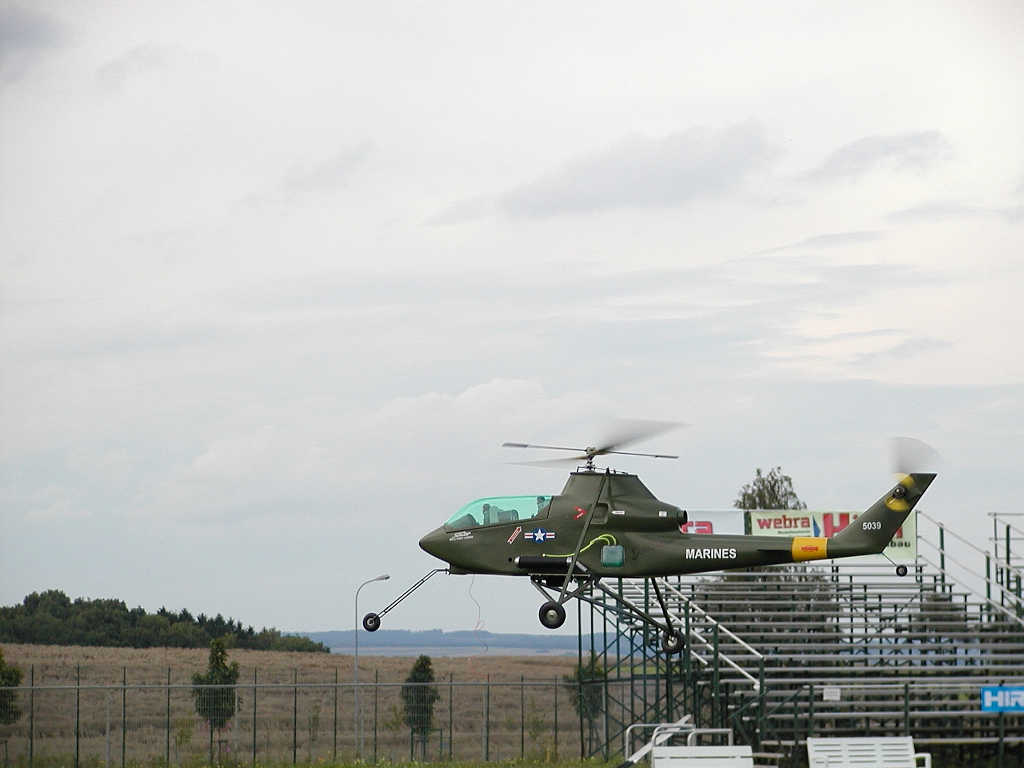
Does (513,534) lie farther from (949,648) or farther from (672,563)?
(949,648)

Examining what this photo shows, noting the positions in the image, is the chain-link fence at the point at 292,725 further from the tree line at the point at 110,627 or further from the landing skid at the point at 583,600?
the tree line at the point at 110,627

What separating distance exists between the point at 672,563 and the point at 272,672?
45207 millimetres

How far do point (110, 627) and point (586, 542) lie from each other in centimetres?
6926

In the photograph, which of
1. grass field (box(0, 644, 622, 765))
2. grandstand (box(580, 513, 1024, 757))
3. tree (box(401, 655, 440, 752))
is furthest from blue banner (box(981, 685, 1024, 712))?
tree (box(401, 655, 440, 752))

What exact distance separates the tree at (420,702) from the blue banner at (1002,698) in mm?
12076

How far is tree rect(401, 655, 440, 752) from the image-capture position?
36.9 m

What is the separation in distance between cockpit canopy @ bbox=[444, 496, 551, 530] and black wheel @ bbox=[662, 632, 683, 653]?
327 centimetres

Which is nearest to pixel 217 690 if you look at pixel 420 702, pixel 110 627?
pixel 420 702

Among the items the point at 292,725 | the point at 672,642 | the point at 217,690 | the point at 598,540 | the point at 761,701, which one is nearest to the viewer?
the point at 761,701

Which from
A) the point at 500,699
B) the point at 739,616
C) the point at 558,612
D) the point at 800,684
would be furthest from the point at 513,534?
the point at 500,699

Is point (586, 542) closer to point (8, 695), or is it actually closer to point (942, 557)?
point (942, 557)

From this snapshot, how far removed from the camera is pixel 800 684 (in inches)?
1106

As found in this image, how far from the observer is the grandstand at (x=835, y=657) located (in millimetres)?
27188

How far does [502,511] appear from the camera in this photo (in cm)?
2728
